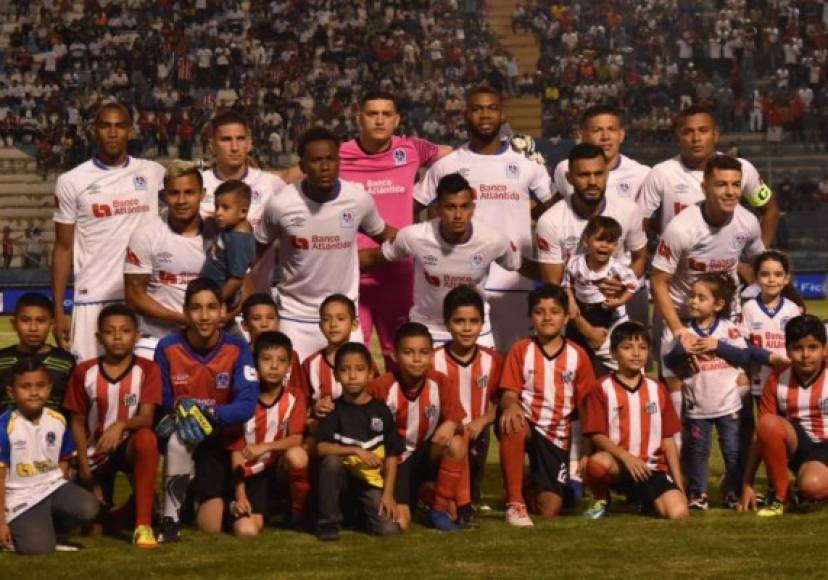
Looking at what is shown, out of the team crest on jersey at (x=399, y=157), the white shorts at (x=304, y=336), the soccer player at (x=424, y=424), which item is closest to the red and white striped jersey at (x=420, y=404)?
the soccer player at (x=424, y=424)

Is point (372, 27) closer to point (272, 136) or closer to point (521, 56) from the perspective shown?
point (521, 56)

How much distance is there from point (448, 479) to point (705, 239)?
2.04m

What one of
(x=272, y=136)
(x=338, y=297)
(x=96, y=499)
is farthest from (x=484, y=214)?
(x=272, y=136)

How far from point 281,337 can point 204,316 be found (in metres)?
0.40

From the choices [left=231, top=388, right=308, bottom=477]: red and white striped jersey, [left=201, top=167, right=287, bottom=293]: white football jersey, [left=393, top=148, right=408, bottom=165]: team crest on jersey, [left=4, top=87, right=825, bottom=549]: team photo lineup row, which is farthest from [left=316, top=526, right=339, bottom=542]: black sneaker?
[left=393, top=148, right=408, bottom=165]: team crest on jersey

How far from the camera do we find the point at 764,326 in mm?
8047

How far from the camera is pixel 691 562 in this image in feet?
20.8

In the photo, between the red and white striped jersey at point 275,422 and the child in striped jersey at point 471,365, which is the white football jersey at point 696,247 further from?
the red and white striped jersey at point 275,422

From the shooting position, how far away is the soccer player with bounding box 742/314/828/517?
7.42 m

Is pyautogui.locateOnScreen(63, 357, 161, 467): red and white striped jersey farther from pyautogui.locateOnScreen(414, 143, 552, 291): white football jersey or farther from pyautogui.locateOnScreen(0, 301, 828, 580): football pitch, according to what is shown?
pyautogui.locateOnScreen(414, 143, 552, 291): white football jersey

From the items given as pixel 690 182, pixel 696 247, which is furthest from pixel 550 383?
pixel 690 182

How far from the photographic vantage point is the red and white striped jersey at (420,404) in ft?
24.4

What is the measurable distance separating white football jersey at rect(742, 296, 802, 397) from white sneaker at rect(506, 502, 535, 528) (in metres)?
1.52

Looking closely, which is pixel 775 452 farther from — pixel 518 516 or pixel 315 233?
pixel 315 233
